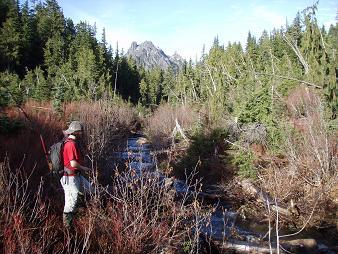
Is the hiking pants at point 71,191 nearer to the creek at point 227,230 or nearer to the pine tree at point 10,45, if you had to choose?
the creek at point 227,230

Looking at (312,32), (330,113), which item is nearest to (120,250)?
(330,113)

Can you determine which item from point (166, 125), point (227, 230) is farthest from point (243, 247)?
point (166, 125)

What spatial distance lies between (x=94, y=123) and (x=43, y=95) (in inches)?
592

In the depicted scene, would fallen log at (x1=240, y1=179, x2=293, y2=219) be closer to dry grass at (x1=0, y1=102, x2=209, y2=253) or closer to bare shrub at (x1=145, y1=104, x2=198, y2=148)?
dry grass at (x1=0, y1=102, x2=209, y2=253)

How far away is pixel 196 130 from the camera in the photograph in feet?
58.4

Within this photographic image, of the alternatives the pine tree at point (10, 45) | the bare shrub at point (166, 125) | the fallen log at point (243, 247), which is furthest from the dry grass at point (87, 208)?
the pine tree at point (10, 45)

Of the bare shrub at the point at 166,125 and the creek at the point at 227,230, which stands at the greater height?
the bare shrub at the point at 166,125

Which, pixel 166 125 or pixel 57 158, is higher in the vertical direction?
pixel 57 158

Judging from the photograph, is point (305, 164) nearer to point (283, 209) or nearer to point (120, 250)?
point (283, 209)

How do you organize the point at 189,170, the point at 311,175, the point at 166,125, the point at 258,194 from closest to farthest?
the point at 258,194 → the point at 311,175 → the point at 189,170 → the point at 166,125

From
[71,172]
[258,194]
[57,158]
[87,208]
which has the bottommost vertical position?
[258,194]

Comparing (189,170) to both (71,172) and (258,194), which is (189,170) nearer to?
(258,194)

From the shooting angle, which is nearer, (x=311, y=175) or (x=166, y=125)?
(x=311, y=175)

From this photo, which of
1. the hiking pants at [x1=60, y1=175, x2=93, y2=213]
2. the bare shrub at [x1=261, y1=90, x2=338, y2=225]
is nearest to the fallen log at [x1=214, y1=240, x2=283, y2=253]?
the bare shrub at [x1=261, y1=90, x2=338, y2=225]
